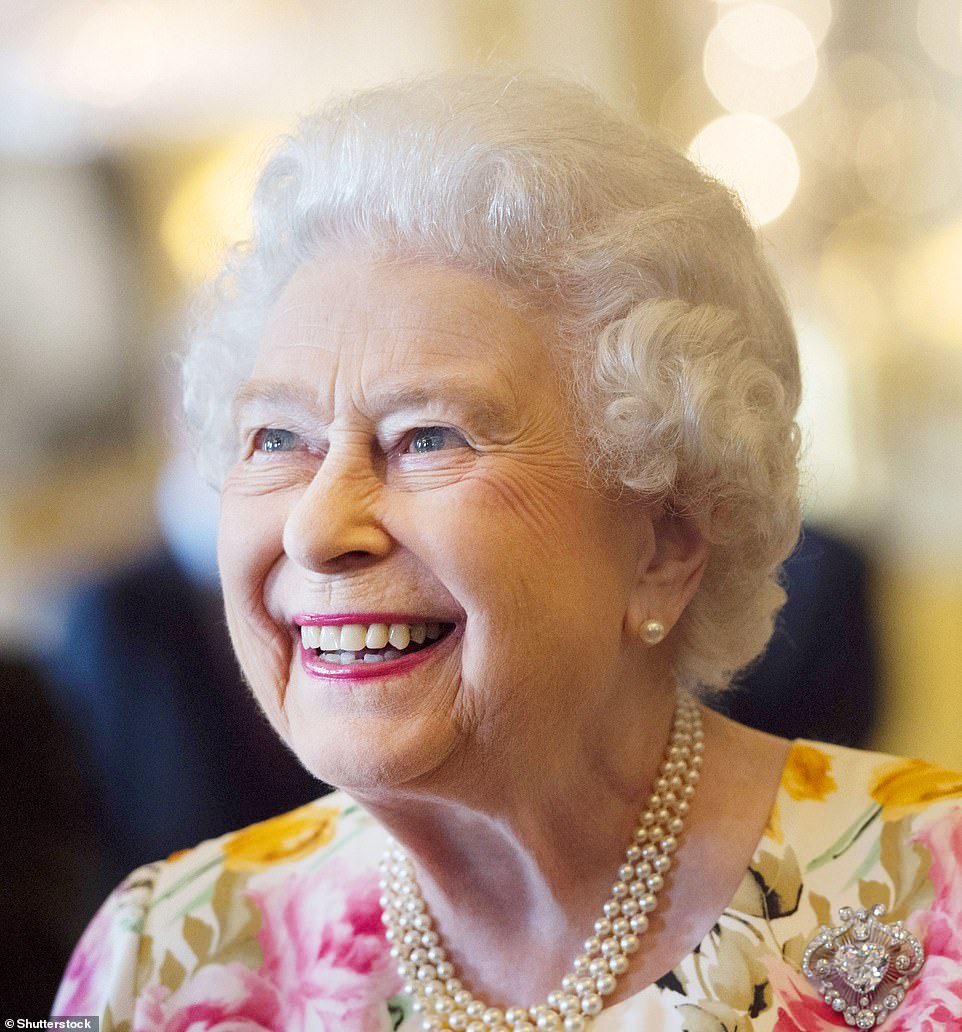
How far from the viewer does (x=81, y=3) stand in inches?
59.7

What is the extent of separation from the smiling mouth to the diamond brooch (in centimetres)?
54

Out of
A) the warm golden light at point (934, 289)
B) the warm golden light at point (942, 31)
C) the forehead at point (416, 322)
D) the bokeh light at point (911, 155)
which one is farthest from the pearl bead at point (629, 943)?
the warm golden light at point (942, 31)

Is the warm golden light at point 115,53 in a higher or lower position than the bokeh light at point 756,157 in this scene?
higher

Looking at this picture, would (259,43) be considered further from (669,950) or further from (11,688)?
(669,950)

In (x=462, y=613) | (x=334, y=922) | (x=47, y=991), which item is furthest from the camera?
(x=47, y=991)

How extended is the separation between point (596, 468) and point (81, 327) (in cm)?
78

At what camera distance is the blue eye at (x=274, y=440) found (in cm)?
121

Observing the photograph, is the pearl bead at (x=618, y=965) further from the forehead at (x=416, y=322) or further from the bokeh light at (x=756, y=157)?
the bokeh light at (x=756, y=157)

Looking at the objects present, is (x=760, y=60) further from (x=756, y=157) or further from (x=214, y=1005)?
(x=214, y=1005)

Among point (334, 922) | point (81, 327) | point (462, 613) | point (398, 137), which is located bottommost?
point (334, 922)

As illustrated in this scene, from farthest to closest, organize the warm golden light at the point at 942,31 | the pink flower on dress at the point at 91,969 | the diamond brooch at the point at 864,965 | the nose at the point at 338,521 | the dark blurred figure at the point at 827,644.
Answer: the dark blurred figure at the point at 827,644
the warm golden light at the point at 942,31
the pink flower on dress at the point at 91,969
the diamond brooch at the point at 864,965
the nose at the point at 338,521

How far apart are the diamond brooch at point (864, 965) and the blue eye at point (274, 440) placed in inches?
30.7

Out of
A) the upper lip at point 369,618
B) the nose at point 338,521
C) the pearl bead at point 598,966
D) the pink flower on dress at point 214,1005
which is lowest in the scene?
the pink flower on dress at point 214,1005

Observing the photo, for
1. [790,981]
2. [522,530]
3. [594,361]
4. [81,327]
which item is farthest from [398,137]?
[790,981]
